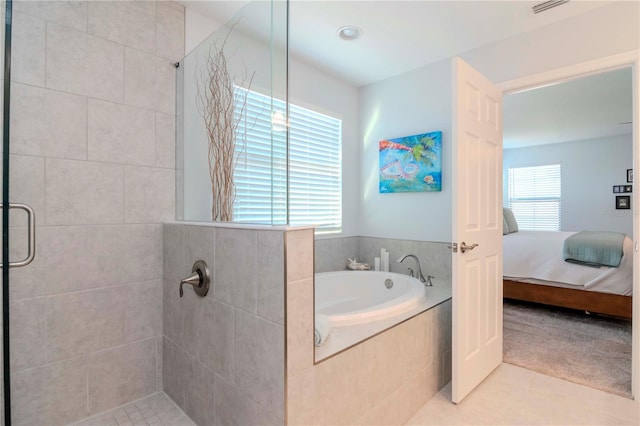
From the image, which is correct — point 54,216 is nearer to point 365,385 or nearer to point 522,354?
point 365,385

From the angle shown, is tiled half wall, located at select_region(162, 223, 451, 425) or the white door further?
the white door

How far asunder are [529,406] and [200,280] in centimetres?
199

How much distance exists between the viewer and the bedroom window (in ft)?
21.4

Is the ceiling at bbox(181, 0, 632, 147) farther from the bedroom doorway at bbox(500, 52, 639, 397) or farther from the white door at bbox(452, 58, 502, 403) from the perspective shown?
the white door at bbox(452, 58, 502, 403)

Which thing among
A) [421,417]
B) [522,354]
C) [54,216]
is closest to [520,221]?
[522,354]

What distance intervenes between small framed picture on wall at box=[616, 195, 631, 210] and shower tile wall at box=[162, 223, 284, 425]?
7025mm

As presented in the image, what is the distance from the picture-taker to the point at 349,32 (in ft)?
7.84

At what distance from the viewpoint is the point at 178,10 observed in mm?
2094

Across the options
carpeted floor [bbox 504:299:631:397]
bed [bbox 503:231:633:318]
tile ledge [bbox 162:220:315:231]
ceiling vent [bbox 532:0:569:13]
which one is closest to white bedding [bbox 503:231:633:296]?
bed [bbox 503:231:633:318]

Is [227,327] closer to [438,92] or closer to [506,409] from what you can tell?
[506,409]

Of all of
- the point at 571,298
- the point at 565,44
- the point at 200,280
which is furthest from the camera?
the point at 571,298

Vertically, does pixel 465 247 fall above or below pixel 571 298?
above

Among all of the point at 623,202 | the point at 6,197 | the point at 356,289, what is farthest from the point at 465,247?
the point at 623,202

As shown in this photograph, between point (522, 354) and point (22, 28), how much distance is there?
370 cm
